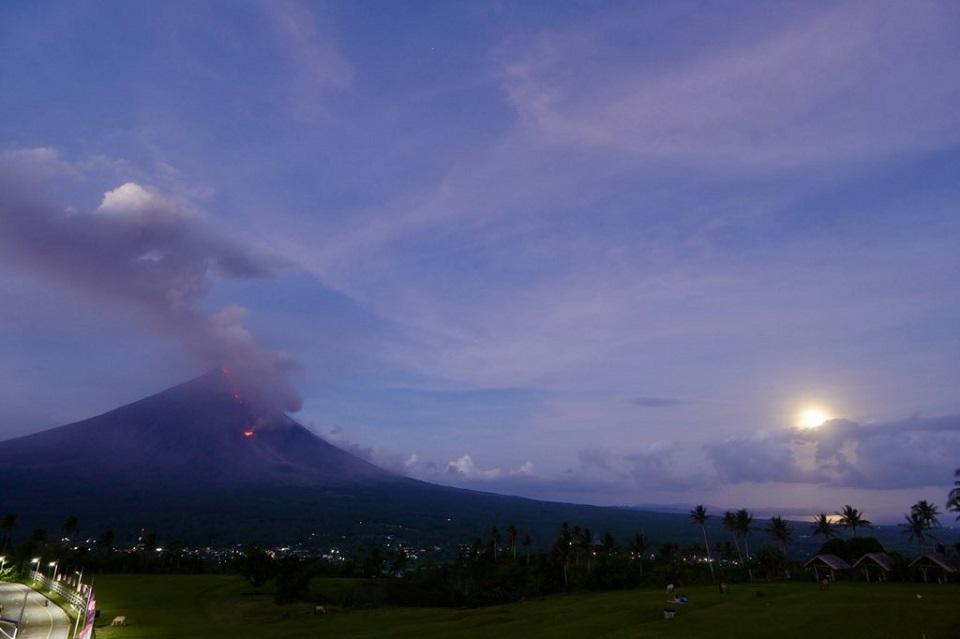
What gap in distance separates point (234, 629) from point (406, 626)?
17559 millimetres

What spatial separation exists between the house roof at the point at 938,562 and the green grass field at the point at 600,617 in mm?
5360

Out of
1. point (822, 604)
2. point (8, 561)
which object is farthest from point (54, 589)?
point (822, 604)

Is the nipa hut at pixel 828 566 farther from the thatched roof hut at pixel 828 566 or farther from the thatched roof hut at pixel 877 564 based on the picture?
the thatched roof hut at pixel 877 564

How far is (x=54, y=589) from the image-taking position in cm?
7588

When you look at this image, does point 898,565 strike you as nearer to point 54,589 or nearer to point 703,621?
point 703,621

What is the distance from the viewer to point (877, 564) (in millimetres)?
82938

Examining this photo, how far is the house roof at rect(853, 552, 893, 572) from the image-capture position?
82188mm

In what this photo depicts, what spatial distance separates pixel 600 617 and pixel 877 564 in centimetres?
5212

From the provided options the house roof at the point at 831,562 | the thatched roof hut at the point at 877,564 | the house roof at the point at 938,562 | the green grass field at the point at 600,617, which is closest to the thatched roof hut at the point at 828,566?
the house roof at the point at 831,562

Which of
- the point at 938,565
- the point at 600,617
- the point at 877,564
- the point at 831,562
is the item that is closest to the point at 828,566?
the point at 831,562

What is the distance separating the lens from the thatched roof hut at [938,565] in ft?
241

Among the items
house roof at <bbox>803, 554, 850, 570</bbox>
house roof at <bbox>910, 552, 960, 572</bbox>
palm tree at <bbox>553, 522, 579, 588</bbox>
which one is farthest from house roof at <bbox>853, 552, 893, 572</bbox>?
palm tree at <bbox>553, 522, 579, 588</bbox>

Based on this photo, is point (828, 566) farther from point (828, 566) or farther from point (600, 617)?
point (600, 617)

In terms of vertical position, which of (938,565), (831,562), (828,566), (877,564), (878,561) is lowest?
(828,566)
